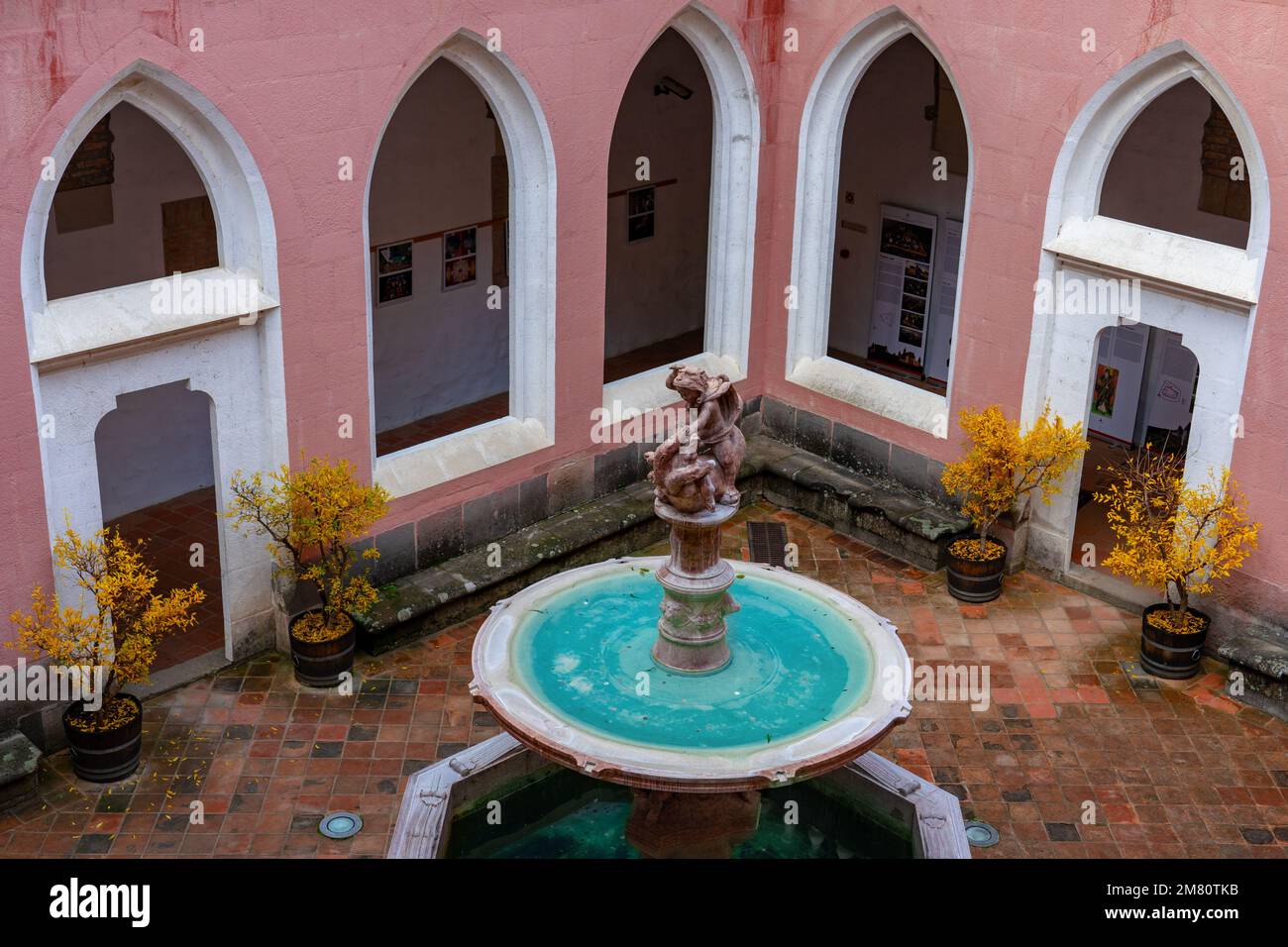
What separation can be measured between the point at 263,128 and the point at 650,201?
815 centimetres

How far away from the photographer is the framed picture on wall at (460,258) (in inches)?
672

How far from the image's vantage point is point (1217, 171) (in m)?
15.9

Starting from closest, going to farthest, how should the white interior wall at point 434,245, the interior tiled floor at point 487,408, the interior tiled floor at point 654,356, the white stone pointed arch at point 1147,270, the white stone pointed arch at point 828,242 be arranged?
the white stone pointed arch at point 1147,270
the white stone pointed arch at point 828,242
the white interior wall at point 434,245
the interior tiled floor at point 487,408
the interior tiled floor at point 654,356

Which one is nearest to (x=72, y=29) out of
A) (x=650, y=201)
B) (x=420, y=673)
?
(x=420, y=673)

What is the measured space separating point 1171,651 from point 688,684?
4972mm

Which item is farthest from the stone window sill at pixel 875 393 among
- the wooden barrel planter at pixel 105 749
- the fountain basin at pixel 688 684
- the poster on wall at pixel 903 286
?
the wooden barrel planter at pixel 105 749

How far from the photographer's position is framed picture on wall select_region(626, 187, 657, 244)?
1900cm

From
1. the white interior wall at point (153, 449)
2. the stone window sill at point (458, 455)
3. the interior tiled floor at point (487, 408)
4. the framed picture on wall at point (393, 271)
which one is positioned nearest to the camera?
the stone window sill at point (458, 455)

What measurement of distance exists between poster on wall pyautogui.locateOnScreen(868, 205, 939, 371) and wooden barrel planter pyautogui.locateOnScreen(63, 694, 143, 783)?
10593 mm

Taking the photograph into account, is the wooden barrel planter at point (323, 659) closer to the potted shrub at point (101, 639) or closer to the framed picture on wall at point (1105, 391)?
the potted shrub at point (101, 639)

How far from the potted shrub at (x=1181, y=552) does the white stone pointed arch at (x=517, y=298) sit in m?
4.84

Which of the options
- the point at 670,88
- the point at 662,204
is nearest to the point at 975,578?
the point at 662,204

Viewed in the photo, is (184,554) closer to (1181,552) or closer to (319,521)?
(319,521)

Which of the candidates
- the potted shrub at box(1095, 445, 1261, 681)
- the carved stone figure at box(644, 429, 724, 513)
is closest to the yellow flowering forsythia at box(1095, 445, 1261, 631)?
the potted shrub at box(1095, 445, 1261, 681)
